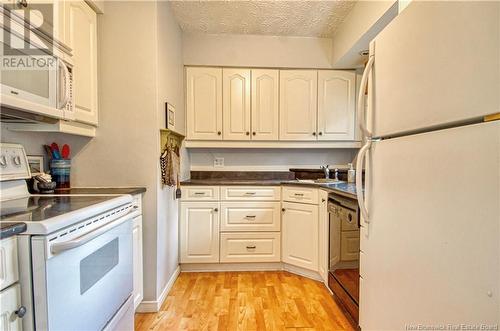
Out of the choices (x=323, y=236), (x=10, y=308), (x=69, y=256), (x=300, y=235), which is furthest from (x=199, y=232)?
(x=10, y=308)

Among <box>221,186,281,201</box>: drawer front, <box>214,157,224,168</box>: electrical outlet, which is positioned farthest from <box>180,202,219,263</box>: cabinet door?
<box>214,157,224,168</box>: electrical outlet

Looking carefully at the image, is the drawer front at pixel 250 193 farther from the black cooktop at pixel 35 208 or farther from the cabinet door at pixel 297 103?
the black cooktop at pixel 35 208

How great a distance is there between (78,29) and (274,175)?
7.37ft

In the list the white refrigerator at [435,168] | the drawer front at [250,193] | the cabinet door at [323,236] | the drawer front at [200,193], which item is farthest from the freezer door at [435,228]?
the drawer front at [200,193]

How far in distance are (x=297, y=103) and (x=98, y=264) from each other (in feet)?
7.76

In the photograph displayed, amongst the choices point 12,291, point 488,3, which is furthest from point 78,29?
point 488,3

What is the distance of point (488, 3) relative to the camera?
63 centimetres

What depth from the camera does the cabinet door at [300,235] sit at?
2352mm

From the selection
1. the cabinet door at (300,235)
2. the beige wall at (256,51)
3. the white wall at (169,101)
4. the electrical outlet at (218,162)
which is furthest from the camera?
the electrical outlet at (218,162)

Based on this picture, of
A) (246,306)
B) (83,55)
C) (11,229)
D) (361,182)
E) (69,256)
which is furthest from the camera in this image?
(246,306)

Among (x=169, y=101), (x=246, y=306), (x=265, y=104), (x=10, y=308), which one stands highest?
(x=265, y=104)

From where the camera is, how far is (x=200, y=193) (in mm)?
2547

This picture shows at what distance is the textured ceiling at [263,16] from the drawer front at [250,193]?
1.59 metres

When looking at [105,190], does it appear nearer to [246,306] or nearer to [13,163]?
[13,163]
